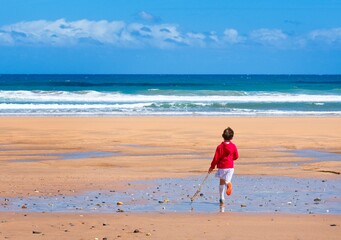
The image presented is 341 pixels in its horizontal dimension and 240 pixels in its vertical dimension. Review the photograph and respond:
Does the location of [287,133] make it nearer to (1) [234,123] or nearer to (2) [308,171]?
(1) [234,123]

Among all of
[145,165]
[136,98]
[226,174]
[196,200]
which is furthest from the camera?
[136,98]

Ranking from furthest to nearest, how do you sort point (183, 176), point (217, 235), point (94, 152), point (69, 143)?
point (69, 143), point (94, 152), point (183, 176), point (217, 235)

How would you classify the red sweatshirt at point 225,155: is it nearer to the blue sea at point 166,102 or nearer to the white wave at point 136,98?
the blue sea at point 166,102

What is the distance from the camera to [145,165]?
14.6 m

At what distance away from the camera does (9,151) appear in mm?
17531

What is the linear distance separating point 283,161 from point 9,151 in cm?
663

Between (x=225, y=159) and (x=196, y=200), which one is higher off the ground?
(x=225, y=159)

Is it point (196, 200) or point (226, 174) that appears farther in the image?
point (196, 200)

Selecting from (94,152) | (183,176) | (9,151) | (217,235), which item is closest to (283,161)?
(183,176)

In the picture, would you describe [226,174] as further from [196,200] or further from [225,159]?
[196,200]

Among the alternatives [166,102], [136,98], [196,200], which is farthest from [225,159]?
[136,98]

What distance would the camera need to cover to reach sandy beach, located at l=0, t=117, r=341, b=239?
7.86m

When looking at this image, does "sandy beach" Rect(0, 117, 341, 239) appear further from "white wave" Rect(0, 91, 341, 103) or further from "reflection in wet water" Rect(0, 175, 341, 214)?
"white wave" Rect(0, 91, 341, 103)

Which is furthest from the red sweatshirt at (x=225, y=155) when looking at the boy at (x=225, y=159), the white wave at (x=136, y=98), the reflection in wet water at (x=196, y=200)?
the white wave at (x=136, y=98)
